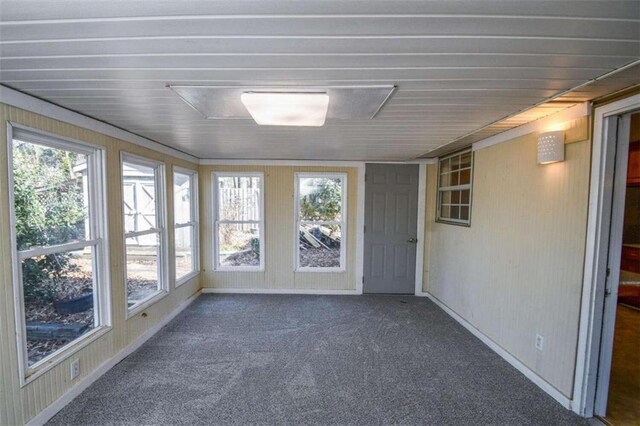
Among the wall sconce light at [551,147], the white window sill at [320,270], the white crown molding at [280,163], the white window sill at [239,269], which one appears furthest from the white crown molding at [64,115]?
the wall sconce light at [551,147]

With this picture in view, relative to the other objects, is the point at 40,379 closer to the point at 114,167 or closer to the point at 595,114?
the point at 114,167

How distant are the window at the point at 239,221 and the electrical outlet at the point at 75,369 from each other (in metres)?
2.37

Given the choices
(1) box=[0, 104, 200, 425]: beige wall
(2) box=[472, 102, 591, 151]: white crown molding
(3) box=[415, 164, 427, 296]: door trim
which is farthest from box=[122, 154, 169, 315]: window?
(2) box=[472, 102, 591, 151]: white crown molding

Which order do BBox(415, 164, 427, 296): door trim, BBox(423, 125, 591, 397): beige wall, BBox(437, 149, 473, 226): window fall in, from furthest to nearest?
BBox(415, 164, 427, 296): door trim < BBox(437, 149, 473, 226): window < BBox(423, 125, 591, 397): beige wall

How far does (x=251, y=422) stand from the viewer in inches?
72.7

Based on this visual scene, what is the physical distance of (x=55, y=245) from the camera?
6.46 ft

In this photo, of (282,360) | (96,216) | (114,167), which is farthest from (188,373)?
(114,167)

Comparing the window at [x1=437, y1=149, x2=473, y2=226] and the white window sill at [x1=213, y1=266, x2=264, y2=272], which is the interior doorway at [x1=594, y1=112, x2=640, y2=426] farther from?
the white window sill at [x1=213, y1=266, x2=264, y2=272]

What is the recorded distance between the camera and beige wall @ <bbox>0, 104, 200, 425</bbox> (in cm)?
161

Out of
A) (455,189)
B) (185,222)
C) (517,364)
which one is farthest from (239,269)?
(517,364)

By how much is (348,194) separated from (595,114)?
2914 mm

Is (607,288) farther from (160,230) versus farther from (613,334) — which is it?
(160,230)

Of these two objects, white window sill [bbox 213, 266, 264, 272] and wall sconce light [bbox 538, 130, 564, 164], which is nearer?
wall sconce light [bbox 538, 130, 564, 164]

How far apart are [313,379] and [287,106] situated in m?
2.14
